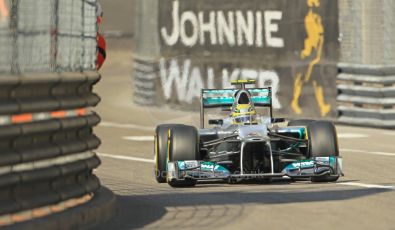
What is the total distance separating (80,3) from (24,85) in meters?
1.65

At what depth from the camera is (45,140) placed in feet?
37.3

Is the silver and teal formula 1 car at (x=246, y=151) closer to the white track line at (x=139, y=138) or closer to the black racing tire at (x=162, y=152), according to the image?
the black racing tire at (x=162, y=152)

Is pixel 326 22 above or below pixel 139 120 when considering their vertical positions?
above

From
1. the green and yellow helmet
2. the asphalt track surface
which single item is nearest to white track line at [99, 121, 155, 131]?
the asphalt track surface

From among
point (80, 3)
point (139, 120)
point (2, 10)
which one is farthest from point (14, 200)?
point (139, 120)

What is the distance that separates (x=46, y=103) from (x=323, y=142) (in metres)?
5.43

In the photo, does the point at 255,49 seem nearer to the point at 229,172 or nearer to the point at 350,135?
the point at 350,135

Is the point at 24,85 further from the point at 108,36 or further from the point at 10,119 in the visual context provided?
the point at 108,36

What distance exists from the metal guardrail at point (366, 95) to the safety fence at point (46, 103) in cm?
1330

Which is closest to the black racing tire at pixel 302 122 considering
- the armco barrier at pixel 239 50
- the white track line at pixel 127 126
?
the armco barrier at pixel 239 50

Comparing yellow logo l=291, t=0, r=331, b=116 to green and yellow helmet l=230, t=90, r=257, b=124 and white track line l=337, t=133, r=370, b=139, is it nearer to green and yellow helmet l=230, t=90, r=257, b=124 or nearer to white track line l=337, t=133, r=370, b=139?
white track line l=337, t=133, r=370, b=139

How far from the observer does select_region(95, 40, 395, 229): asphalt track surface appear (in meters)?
12.0

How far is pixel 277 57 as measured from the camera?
27906mm

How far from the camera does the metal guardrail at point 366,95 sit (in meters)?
25.0
